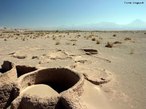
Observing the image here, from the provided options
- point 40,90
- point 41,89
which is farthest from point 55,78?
point 40,90

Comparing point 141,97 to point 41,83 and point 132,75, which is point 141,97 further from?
point 41,83

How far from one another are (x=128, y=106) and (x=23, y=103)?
358 centimetres

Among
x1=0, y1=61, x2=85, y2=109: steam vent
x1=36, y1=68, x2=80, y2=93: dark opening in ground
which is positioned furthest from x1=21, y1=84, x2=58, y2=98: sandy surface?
x1=36, y1=68, x2=80, y2=93: dark opening in ground

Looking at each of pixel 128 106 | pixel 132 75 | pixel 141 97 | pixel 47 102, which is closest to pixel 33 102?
pixel 47 102

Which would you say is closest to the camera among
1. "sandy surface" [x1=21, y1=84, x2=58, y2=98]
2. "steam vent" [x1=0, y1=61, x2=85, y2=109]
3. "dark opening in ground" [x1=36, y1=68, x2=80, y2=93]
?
"steam vent" [x1=0, y1=61, x2=85, y2=109]

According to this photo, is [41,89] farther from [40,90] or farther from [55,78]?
[55,78]

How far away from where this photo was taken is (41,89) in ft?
28.3

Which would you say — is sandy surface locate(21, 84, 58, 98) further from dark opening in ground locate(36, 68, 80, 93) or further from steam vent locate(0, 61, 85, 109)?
dark opening in ground locate(36, 68, 80, 93)

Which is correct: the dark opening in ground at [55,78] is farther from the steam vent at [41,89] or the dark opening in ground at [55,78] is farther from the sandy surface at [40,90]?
the sandy surface at [40,90]

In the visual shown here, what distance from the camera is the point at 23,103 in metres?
7.00

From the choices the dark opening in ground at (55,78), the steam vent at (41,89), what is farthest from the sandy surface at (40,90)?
the dark opening in ground at (55,78)

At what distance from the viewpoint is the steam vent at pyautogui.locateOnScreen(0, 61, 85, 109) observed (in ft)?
21.8

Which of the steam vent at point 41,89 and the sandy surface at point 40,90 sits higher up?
the steam vent at point 41,89

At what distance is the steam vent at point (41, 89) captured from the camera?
665cm
